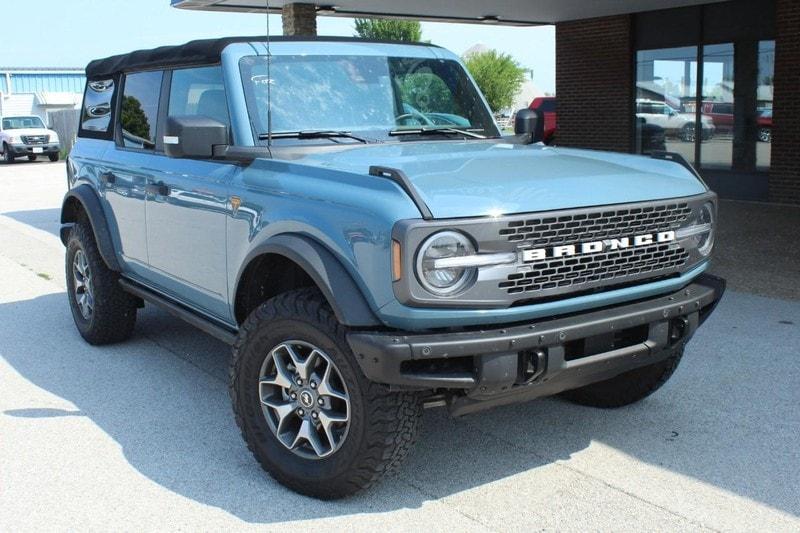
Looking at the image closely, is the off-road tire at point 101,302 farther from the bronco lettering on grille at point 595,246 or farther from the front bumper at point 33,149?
the front bumper at point 33,149

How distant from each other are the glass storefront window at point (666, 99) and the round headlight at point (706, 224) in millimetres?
11407

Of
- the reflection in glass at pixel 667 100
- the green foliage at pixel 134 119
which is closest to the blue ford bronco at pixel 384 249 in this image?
the green foliage at pixel 134 119

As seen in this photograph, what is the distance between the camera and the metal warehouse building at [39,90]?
166 feet

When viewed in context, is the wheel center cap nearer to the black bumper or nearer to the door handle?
the black bumper

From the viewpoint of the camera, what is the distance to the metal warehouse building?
50500mm

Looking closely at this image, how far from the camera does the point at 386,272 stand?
3.29m

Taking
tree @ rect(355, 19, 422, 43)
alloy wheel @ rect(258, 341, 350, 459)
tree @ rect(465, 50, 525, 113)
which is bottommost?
alloy wheel @ rect(258, 341, 350, 459)

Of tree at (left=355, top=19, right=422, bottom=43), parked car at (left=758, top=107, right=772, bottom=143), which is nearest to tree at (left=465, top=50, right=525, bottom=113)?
tree at (left=355, top=19, right=422, bottom=43)

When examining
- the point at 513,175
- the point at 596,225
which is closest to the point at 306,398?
the point at 513,175

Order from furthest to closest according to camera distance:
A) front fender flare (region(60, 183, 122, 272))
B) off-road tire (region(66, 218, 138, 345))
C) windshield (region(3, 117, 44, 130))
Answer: windshield (region(3, 117, 44, 130))
off-road tire (region(66, 218, 138, 345))
front fender flare (region(60, 183, 122, 272))

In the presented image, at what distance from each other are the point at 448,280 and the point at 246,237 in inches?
47.4

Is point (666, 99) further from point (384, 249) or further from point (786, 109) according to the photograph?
point (384, 249)

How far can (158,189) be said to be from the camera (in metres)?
4.98

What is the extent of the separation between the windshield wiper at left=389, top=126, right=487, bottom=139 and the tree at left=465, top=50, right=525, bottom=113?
71951mm
